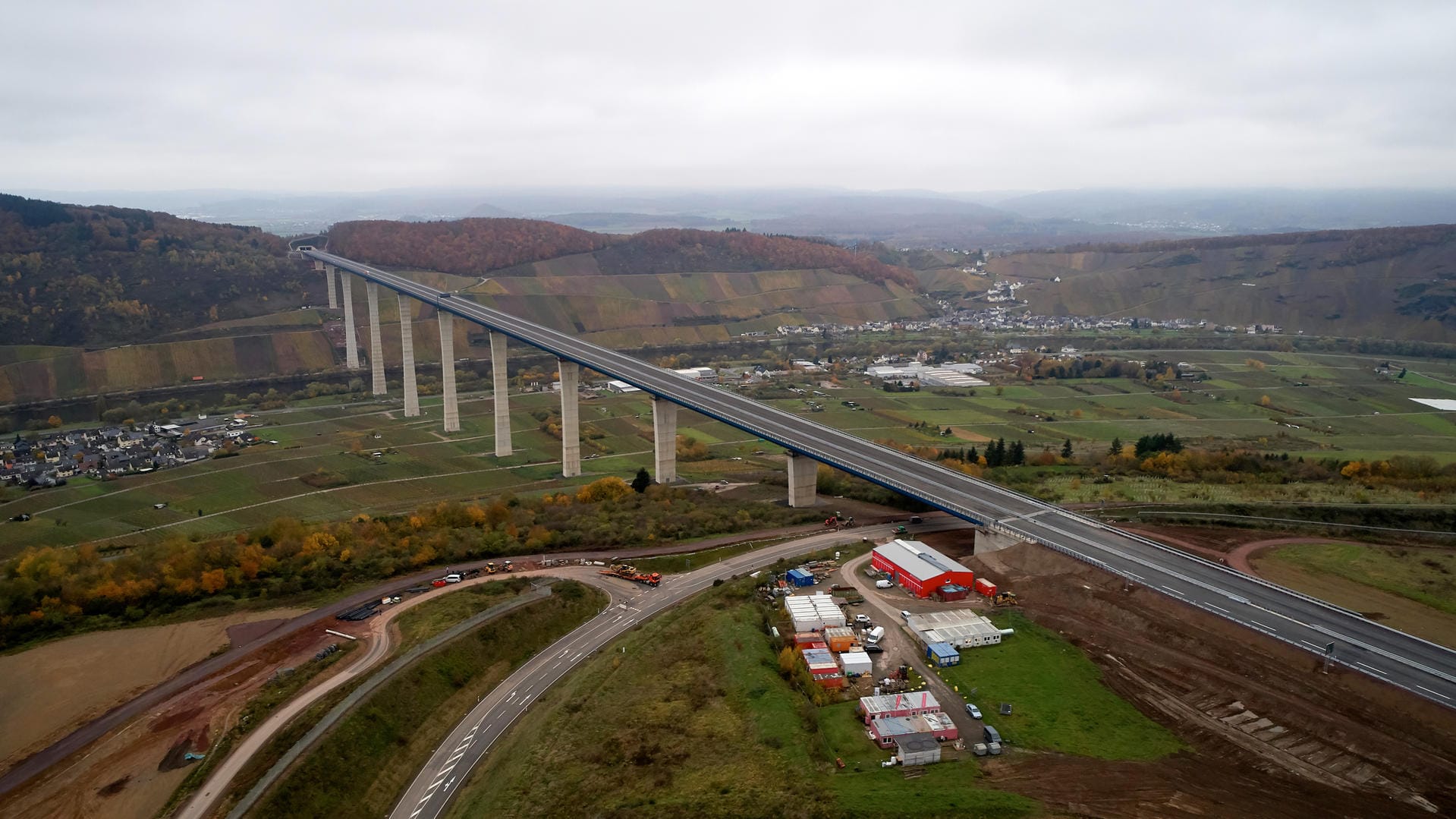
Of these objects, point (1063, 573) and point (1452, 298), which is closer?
point (1063, 573)

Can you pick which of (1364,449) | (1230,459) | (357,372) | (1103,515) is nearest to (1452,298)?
(1364,449)

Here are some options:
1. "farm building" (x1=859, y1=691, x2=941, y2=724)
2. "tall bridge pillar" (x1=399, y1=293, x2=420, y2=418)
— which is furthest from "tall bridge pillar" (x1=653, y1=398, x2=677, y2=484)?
"tall bridge pillar" (x1=399, y1=293, x2=420, y2=418)

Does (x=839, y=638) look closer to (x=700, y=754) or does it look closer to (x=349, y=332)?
(x=700, y=754)

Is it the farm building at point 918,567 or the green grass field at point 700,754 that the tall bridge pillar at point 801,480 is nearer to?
the farm building at point 918,567

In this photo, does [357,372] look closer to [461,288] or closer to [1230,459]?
[461,288]

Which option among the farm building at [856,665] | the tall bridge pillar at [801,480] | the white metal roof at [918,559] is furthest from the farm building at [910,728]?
the tall bridge pillar at [801,480]
